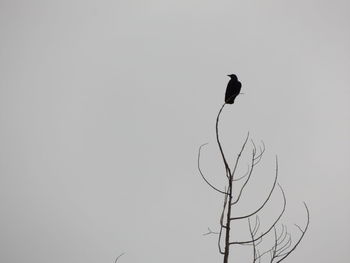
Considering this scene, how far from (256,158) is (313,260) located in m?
155

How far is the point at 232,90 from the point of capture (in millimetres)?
4949

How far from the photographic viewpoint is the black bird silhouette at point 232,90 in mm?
4649

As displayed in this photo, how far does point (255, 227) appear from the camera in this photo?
3.39m

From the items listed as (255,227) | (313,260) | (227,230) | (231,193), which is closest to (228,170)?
(231,193)

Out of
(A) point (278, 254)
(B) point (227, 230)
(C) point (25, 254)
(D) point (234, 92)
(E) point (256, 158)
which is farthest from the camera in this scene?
(C) point (25, 254)

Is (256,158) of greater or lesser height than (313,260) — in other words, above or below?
above

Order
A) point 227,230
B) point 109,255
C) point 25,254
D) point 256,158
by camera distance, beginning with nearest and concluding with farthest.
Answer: point 227,230 < point 256,158 < point 109,255 < point 25,254

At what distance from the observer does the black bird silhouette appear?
465 centimetres

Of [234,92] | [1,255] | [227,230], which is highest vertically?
[234,92]

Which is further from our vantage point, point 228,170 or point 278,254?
point 278,254

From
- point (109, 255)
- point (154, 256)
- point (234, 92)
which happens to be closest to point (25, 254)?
point (109, 255)

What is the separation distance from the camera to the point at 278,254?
2.87 m

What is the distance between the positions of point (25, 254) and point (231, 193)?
232 meters

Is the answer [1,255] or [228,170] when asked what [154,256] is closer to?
[1,255]
